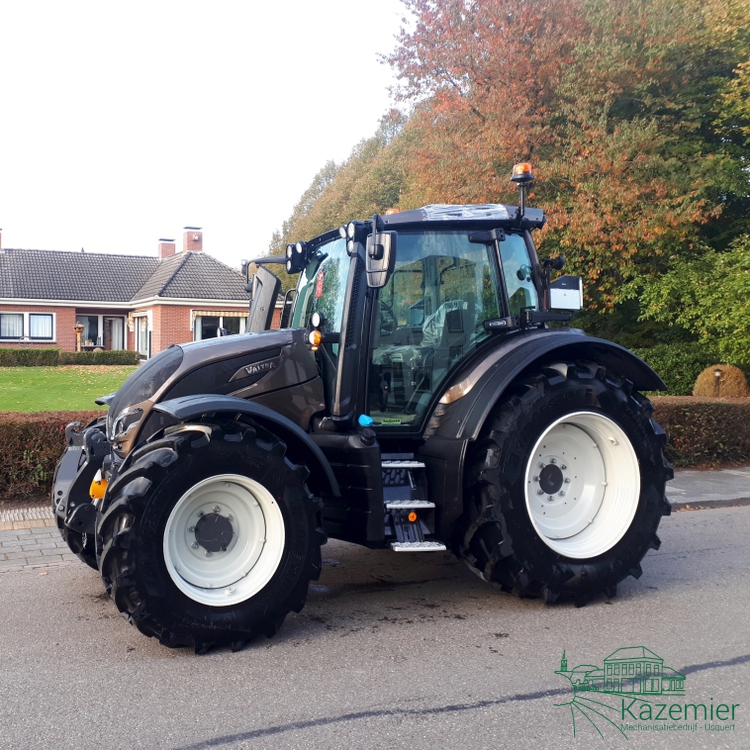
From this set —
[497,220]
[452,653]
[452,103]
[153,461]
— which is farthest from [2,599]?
[452,103]

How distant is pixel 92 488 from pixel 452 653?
2.19 meters

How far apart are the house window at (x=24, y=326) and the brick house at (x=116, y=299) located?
0.15 ft

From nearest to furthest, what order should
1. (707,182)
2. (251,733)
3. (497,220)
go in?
(251,733)
(497,220)
(707,182)

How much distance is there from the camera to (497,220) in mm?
5305

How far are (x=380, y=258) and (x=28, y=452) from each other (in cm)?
495

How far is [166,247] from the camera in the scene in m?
42.5

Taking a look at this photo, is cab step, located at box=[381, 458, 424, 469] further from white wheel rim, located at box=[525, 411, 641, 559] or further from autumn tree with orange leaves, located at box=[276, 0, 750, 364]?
autumn tree with orange leaves, located at box=[276, 0, 750, 364]

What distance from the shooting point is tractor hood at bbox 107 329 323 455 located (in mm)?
4707

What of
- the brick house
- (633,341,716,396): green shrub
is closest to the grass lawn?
the brick house

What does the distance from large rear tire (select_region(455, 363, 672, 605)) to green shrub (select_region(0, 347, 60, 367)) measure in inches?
1149

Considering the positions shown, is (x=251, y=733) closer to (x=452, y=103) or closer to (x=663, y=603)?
(x=663, y=603)

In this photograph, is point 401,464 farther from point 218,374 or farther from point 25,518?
point 25,518

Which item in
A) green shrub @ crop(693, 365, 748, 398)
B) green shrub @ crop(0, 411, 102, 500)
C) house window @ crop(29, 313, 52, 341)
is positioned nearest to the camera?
green shrub @ crop(0, 411, 102, 500)

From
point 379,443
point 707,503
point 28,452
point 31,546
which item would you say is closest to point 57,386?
point 28,452
